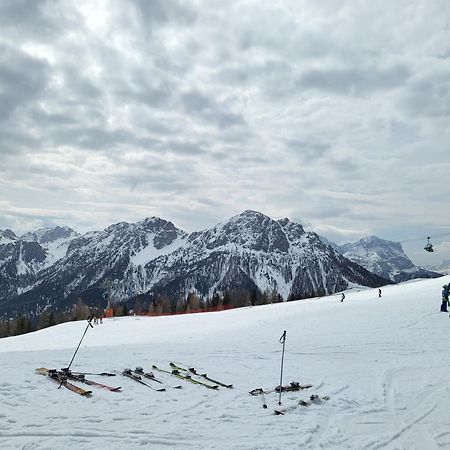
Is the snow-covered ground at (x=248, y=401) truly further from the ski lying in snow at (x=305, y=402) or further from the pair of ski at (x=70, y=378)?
the pair of ski at (x=70, y=378)

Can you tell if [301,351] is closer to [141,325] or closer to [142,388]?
[142,388]

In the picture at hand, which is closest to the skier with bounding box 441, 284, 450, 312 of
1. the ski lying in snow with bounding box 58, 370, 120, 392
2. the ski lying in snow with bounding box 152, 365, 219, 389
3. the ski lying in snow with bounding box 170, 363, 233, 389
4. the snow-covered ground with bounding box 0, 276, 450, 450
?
the snow-covered ground with bounding box 0, 276, 450, 450

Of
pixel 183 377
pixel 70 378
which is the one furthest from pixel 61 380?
pixel 183 377

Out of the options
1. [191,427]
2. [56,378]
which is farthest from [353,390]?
[56,378]

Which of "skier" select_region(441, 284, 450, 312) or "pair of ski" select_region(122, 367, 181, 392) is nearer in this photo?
"pair of ski" select_region(122, 367, 181, 392)

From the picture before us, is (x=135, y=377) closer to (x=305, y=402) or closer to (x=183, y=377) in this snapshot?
(x=183, y=377)

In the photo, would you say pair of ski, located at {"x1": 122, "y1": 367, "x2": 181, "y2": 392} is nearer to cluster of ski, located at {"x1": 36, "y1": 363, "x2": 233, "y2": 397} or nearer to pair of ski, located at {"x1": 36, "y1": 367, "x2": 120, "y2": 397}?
cluster of ski, located at {"x1": 36, "y1": 363, "x2": 233, "y2": 397}

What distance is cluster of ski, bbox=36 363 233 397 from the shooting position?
15682 millimetres

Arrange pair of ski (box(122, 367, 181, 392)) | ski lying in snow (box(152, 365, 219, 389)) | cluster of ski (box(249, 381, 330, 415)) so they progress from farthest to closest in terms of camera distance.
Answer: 1. pair of ski (box(122, 367, 181, 392))
2. ski lying in snow (box(152, 365, 219, 389))
3. cluster of ski (box(249, 381, 330, 415))

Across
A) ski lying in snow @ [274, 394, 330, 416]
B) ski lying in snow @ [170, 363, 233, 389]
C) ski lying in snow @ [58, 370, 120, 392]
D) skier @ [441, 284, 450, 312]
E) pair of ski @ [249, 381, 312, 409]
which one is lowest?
ski lying in snow @ [274, 394, 330, 416]

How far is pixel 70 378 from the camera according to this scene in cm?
1659

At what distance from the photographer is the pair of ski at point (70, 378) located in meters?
14.9

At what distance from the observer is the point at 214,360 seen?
22.8 m

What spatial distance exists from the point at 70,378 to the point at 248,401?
7.78m
